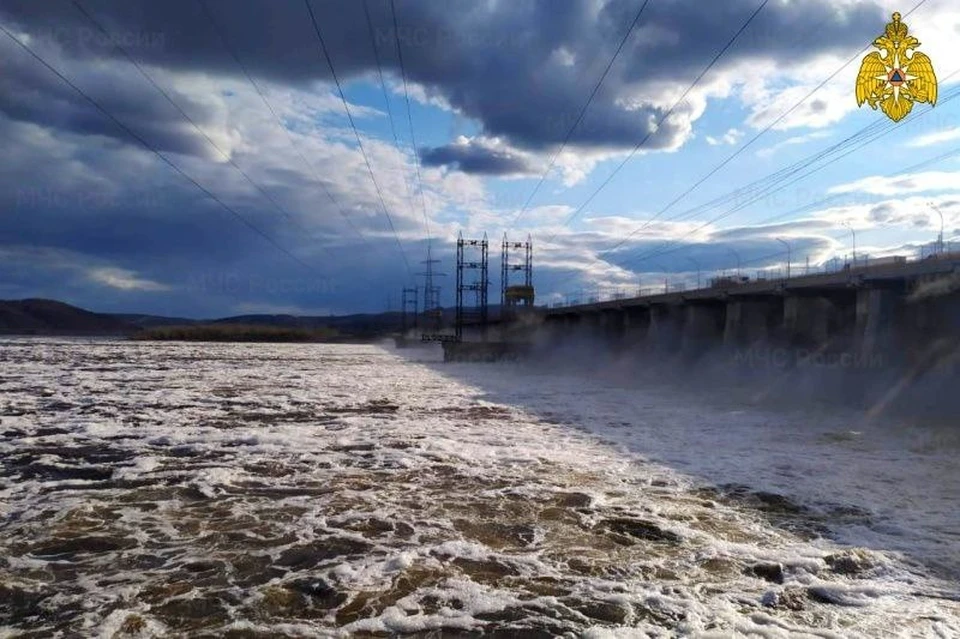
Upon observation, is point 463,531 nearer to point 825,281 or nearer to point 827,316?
point 825,281

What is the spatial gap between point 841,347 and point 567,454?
2103 cm

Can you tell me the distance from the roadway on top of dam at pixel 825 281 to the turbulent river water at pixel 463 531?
973 cm

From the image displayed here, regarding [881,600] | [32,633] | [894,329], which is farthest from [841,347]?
[32,633]

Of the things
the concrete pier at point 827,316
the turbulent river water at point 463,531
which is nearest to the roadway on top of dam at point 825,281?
the concrete pier at point 827,316

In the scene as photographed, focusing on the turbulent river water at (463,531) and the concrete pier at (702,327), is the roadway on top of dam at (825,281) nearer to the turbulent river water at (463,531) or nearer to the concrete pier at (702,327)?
the concrete pier at (702,327)

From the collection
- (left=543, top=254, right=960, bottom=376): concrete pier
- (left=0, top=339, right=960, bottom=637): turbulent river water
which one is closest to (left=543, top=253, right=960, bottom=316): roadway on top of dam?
(left=543, top=254, right=960, bottom=376): concrete pier

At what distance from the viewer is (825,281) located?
27672 millimetres

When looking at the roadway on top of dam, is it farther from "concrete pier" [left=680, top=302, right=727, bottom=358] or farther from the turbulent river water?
the turbulent river water

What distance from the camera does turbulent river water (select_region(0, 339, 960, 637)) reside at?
17.0 feet

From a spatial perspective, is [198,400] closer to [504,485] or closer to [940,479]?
[504,485]

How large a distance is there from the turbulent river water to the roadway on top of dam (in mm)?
9727

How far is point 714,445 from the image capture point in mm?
14047

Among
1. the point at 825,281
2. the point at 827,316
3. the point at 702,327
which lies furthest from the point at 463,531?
the point at 702,327

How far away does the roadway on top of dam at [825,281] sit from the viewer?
22516 millimetres
